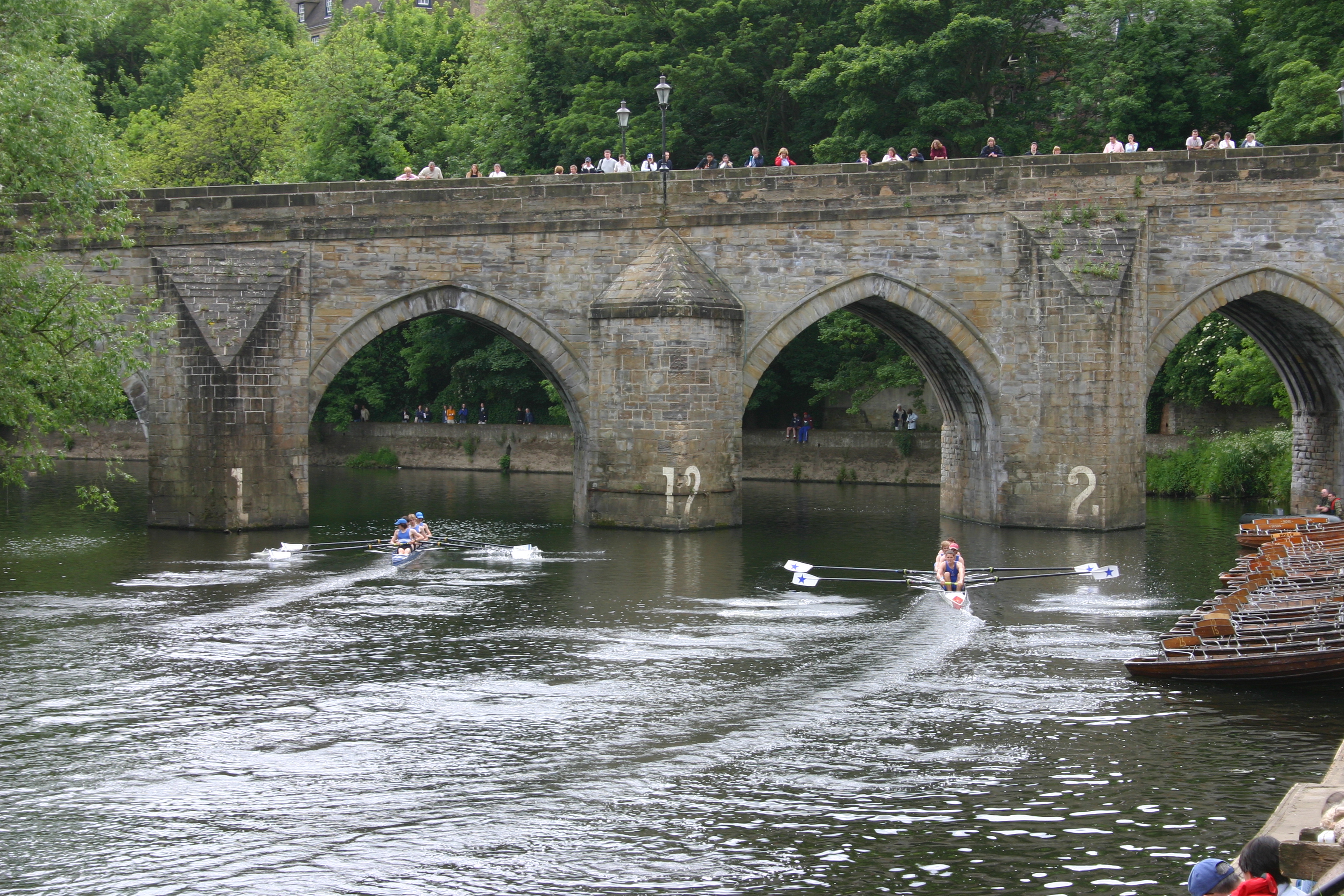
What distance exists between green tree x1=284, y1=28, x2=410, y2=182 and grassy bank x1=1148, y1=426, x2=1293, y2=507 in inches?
1047

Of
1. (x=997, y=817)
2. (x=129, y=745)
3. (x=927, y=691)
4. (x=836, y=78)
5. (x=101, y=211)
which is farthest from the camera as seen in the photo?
(x=836, y=78)

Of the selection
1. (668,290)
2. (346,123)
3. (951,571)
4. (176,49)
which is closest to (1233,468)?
(668,290)

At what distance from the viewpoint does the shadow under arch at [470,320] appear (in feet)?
85.4

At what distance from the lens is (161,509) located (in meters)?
26.0

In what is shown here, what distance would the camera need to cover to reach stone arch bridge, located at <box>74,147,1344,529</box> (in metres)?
25.6

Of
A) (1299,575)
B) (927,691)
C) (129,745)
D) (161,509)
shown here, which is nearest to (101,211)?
(161,509)

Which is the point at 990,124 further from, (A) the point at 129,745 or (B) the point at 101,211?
(A) the point at 129,745

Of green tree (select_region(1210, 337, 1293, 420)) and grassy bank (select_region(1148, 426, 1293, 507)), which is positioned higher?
green tree (select_region(1210, 337, 1293, 420))

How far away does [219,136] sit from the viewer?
55000 mm

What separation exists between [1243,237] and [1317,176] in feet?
5.31

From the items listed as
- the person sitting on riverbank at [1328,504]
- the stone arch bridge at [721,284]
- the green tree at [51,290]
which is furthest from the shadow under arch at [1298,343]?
the green tree at [51,290]

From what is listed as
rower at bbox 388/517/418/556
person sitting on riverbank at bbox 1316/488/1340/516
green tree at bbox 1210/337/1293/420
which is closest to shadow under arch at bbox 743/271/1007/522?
person sitting on riverbank at bbox 1316/488/1340/516

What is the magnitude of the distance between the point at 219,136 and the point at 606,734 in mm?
47307

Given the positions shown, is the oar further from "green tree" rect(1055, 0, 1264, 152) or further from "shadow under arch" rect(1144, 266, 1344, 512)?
"green tree" rect(1055, 0, 1264, 152)
